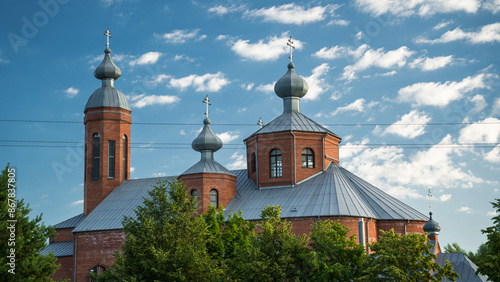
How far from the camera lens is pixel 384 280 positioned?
1001 inches

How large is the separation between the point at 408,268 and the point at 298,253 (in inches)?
175

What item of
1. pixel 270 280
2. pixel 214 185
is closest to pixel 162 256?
pixel 270 280

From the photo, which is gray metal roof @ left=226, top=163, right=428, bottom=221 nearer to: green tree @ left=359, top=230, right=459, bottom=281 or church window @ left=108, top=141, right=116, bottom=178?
green tree @ left=359, top=230, right=459, bottom=281

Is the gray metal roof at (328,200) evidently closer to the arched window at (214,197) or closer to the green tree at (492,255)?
the arched window at (214,197)

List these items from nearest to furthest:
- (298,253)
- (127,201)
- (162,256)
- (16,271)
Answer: (16,271) < (162,256) < (298,253) < (127,201)

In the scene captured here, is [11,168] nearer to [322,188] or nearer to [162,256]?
[162,256]

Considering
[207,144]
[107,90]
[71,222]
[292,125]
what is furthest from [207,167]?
Answer: [71,222]

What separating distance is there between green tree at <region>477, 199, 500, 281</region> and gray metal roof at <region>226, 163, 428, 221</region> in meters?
9.06

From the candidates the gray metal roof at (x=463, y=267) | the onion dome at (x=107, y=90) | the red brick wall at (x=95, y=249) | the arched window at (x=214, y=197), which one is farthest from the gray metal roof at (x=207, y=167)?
the gray metal roof at (x=463, y=267)

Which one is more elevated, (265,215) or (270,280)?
(265,215)

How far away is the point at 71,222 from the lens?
44.8 metres

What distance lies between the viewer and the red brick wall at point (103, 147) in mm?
44469

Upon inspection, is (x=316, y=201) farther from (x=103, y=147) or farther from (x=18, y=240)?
(x=18, y=240)

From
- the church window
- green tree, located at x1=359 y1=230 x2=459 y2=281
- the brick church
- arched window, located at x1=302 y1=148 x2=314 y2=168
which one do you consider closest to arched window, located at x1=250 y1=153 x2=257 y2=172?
the brick church
